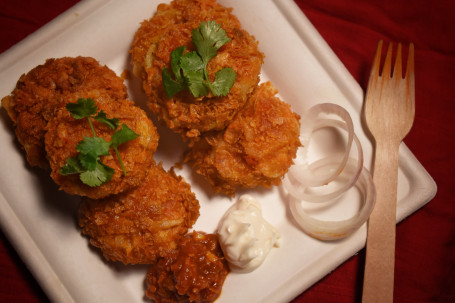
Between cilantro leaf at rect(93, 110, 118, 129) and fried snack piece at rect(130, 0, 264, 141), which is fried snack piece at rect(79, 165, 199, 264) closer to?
fried snack piece at rect(130, 0, 264, 141)

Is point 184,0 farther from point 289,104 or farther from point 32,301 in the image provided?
point 32,301

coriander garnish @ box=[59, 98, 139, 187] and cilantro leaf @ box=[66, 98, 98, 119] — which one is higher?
cilantro leaf @ box=[66, 98, 98, 119]

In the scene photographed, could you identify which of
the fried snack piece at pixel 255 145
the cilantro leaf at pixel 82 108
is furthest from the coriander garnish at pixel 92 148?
the fried snack piece at pixel 255 145

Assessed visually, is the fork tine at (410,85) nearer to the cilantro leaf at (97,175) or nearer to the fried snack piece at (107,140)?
the fried snack piece at (107,140)

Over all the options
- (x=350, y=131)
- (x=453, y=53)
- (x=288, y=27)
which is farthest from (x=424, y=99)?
(x=288, y=27)

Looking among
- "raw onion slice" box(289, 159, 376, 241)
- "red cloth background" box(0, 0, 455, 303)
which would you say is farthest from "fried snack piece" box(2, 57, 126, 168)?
"raw onion slice" box(289, 159, 376, 241)

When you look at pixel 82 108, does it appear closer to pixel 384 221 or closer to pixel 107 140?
pixel 107 140
